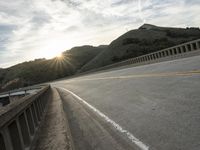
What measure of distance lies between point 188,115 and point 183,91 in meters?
2.82

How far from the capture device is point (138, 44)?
136375 millimetres

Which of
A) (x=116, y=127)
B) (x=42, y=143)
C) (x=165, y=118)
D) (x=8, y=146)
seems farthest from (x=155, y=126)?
(x=8, y=146)

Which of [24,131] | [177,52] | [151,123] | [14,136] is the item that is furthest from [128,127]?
[177,52]

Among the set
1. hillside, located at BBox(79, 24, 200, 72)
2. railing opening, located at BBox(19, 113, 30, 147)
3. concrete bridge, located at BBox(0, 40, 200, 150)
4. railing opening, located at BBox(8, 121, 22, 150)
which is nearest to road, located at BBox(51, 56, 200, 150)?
Result: concrete bridge, located at BBox(0, 40, 200, 150)

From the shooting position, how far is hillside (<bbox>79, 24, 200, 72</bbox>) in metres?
123

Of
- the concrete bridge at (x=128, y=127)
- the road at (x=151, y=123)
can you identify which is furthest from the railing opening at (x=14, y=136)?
the road at (x=151, y=123)

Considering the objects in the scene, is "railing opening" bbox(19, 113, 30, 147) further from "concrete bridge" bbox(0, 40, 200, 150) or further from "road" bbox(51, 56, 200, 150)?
"road" bbox(51, 56, 200, 150)

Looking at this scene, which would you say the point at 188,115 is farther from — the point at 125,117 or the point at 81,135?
the point at 81,135

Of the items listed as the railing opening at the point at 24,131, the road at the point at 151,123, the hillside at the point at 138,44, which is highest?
the hillside at the point at 138,44

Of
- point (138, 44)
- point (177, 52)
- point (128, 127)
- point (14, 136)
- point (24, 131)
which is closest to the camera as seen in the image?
point (14, 136)

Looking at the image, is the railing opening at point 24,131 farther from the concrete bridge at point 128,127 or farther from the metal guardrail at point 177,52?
the metal guardrail at point 177,52

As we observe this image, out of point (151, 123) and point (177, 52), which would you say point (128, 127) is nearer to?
point (151, 123)

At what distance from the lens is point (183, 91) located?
970 centimetres

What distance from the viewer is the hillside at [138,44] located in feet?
403
